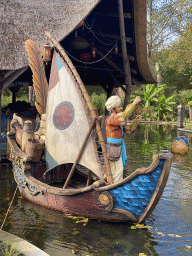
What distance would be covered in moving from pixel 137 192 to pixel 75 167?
1328 millimetres

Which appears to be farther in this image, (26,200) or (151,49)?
(151,49)

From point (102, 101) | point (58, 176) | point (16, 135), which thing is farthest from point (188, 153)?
point (102, 101)

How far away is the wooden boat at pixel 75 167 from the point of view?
4783 mm

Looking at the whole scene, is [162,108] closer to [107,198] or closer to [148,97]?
[148,97]

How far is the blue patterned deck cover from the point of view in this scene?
470cm

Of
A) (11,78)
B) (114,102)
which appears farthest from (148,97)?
(114,102)

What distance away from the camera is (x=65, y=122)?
19.2ft

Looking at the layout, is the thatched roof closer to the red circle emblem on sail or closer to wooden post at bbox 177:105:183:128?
the red circle emblem on sail

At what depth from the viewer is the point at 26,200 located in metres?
6.48

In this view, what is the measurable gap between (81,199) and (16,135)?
2.60 meters

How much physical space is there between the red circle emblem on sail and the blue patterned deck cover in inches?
62.2

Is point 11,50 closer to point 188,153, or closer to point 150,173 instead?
point 150,173

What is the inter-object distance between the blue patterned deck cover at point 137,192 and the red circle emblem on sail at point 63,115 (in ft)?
5.18

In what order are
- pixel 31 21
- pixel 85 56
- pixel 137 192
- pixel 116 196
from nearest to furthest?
pixel 137 192 → pixel 116 196 → pixel 31 21 → pixel 85 56
